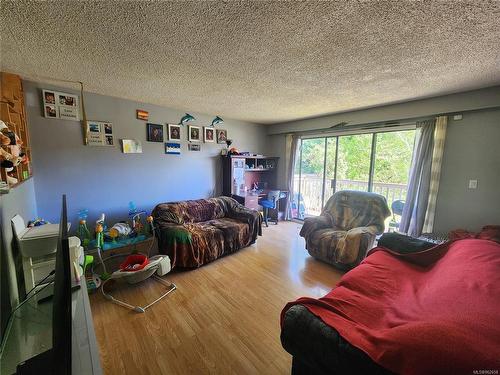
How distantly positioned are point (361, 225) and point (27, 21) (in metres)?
3.86

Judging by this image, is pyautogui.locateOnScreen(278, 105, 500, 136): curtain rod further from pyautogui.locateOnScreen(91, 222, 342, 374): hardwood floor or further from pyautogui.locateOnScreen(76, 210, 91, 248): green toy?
pyautogui.locateOnScreen(76, 210, 91, 248): green toy

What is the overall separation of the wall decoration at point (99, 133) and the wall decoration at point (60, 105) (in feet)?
0.58

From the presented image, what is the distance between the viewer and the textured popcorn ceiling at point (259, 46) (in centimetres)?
125

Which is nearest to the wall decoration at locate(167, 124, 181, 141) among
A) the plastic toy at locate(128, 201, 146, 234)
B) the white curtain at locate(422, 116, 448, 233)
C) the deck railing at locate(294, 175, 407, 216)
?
the plastic toy at locate(128, 201, 146, 234)

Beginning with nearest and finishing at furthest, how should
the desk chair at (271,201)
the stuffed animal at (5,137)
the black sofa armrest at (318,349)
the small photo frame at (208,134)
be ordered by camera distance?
the black sofa armrest at (318,349) < the stuffed animal at (5,137) < the small photo frame at (208,134) < the desk chair at (271,201)

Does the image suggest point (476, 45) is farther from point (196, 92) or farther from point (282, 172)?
point (282, 172)

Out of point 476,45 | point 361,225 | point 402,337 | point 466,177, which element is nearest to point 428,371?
point 402,337

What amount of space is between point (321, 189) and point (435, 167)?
6.70 feet

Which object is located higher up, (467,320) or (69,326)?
(69,326)

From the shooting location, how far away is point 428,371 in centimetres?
74

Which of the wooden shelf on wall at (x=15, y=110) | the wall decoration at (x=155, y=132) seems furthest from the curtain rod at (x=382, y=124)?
the wooden shelf on wall at (x=15, y=110)

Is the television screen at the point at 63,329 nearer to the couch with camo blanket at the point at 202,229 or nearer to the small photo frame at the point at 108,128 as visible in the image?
the couch with camo blanket at the point at 202,229

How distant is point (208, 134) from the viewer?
4.07 m

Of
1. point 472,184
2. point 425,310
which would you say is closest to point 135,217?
point 425,310
